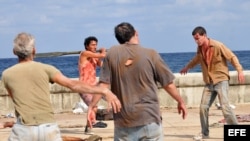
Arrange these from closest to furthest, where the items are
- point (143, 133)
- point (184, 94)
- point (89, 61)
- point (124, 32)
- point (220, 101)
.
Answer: point (143, 133) < point (124, 32) < point (220, 101) < point (89, 61) < point (184, 94)

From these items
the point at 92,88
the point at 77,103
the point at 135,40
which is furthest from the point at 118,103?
the point at 77,103

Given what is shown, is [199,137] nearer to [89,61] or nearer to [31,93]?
[89,61]

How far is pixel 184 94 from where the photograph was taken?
1541cm

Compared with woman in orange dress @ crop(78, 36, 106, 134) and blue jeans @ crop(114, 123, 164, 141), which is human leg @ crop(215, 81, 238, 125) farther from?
blue jeans @ crop(114, 123, 164, 141)

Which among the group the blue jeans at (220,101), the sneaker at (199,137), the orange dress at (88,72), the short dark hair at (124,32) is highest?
the short dark hair at (124,32)

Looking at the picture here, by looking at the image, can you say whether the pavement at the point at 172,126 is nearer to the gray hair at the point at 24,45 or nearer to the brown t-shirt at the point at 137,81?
the brown t-shirt at the point at 137,81

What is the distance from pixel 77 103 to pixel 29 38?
8945 mm

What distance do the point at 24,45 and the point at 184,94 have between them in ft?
32.0

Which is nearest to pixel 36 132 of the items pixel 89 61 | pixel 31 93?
pixel 31 93

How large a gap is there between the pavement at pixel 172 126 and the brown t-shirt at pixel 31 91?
463 centimetres

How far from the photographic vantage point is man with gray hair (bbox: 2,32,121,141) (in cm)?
592

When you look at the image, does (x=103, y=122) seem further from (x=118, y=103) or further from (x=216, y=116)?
A: (x=118, y=103)

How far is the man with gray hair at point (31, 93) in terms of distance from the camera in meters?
5.92

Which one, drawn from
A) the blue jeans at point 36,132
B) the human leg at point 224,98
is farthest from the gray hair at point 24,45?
the human leg at point 224,98
